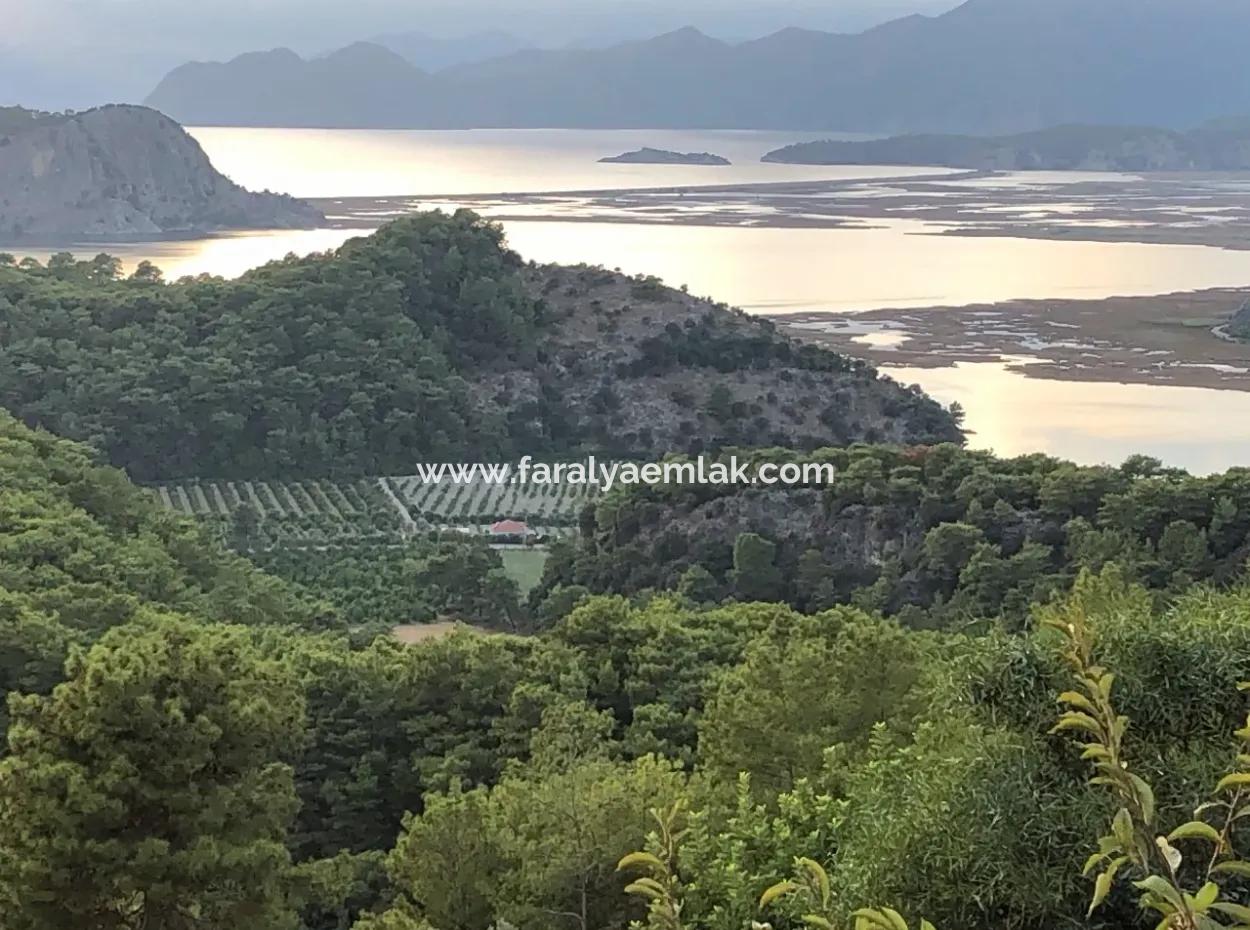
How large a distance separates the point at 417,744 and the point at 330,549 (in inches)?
449

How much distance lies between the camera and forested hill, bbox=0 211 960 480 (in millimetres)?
27906

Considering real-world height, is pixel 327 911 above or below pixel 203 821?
below

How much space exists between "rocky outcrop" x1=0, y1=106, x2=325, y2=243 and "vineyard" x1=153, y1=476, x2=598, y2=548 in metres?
43.3

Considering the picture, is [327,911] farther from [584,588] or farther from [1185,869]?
[584,588]

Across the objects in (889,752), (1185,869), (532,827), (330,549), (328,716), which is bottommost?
(330,549)

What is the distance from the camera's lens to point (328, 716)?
35.3ft

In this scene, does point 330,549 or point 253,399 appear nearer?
point 330,549

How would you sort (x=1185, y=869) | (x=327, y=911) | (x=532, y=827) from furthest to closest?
1. (x=327, y=911)
2. (x=532, y=827)
3. (x=1185, y=869)

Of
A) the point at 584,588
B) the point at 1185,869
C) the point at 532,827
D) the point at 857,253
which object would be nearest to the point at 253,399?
the point at 584,588

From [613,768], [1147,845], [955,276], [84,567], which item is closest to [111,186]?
[955,276]

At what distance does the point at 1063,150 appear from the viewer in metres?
103

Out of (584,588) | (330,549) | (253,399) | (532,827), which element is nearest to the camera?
(532,827)

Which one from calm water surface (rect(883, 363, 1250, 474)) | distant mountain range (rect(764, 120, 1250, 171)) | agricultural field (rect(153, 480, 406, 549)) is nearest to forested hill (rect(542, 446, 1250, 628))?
agricultural field (rect(153, 480, 406, 549))

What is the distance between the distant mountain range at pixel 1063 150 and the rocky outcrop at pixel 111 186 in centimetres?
4728
